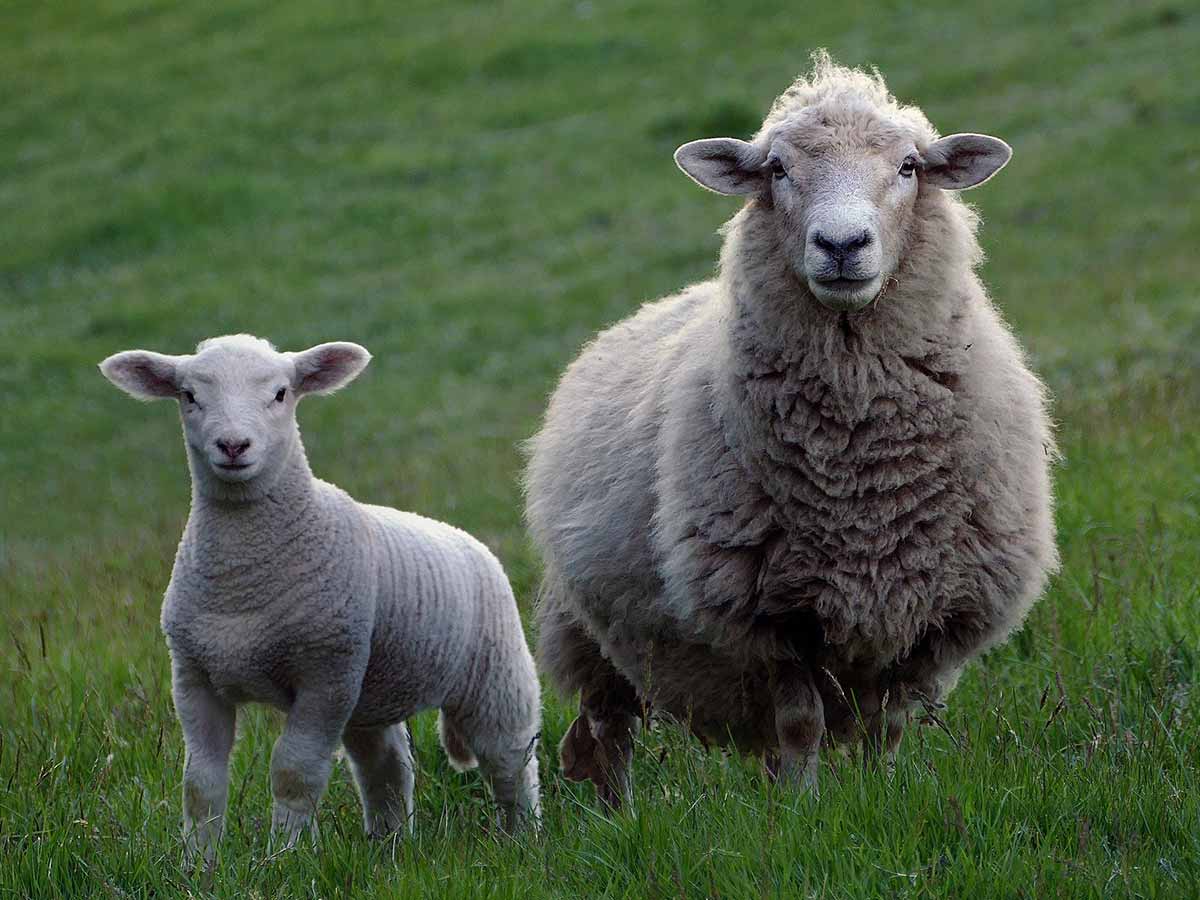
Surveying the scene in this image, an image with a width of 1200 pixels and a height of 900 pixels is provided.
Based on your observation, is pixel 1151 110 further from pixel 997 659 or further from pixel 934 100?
pixel 997 659

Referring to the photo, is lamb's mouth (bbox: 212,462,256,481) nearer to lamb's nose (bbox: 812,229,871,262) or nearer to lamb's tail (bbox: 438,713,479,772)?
lamb's tail (bbox: 438,713,479,772)

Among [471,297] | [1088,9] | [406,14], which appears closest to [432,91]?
[406,14]

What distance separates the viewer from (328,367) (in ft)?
13.0

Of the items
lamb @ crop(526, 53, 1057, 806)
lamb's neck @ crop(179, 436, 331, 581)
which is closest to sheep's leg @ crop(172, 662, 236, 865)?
lamb's neck @ crop(179, 436, 331, 581)

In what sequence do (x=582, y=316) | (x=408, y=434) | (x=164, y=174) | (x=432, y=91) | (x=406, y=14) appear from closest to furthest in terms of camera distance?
(x=408, y=434)
(x=582, y=316)
(x=164, y=174)
(x=432, y=91)
(x=406, y=14)

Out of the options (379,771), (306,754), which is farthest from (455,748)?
(306,754)

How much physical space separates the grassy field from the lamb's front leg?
4.4 inches

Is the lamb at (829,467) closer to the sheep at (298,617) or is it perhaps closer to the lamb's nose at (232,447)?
the sheep at (298,617)

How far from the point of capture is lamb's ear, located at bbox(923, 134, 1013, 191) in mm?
3936

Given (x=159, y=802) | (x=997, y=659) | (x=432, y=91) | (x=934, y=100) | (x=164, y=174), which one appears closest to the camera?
(x=159, y=802)

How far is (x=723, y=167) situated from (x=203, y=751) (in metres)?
1.97

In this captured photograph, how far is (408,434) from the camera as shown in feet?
36.7

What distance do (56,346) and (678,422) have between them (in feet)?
37.2

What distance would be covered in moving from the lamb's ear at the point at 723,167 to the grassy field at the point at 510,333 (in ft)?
4.85
